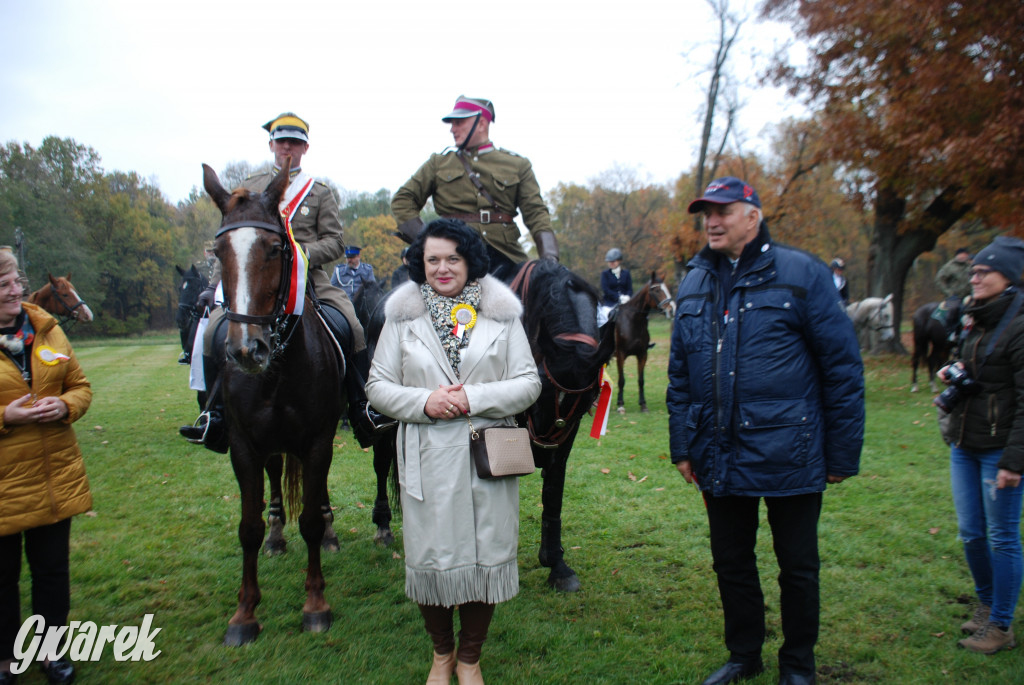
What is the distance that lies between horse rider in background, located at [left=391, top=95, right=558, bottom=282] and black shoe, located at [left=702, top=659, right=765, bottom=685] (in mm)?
2954

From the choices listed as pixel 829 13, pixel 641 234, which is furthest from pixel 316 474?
pixel 641 234

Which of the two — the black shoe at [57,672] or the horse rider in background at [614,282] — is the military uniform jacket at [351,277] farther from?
the black shoe at [57,672]

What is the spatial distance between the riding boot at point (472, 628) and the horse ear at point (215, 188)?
254cm

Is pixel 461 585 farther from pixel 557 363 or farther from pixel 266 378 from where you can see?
pixel 266 378

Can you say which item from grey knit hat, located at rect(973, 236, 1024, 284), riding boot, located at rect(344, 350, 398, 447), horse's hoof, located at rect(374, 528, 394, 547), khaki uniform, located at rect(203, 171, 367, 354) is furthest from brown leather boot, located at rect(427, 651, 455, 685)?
grey knit hat, located at rect(973, 236, 1024, 284)

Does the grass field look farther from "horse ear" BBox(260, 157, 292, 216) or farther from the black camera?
"horse ear" BBox(260, 157, 292, 216)

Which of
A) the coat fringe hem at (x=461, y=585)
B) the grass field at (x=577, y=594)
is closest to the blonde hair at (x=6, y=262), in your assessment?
the grass field at (x=577, y=594)

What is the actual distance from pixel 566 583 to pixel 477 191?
3066mm

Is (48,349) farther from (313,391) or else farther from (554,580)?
(554,580)

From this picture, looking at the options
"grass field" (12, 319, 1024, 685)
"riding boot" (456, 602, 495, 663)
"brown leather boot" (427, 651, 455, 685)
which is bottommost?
"grass field" (12, 319, 1024, 685)

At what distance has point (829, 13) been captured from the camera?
50.5ft

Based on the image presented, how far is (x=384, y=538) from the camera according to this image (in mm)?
5332

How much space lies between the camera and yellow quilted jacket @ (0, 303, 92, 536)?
9.77 feet

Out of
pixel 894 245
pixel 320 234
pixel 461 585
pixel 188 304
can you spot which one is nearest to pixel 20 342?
pixel 320 234
